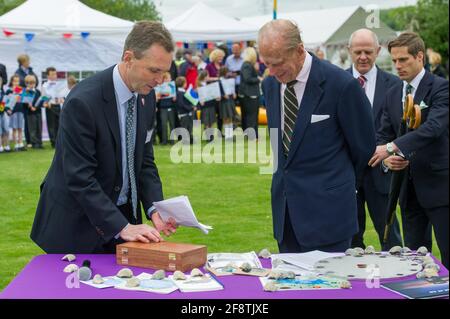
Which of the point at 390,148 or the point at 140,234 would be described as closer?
the point at 140,234

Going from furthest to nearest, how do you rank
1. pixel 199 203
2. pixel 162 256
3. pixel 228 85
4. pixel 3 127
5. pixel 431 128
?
pixel 228 85, pixel 3 127, pixel 199 203, pixel 431 128, pixel 162 256

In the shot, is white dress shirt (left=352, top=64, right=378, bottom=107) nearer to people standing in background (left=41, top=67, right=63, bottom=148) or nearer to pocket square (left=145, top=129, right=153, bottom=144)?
pocket square (left=145, top=129, right=153, bottom=144)

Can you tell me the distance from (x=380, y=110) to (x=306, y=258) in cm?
259

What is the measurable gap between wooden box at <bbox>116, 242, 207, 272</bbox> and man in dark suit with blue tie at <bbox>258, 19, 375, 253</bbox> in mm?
668

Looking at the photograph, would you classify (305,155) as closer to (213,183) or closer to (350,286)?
(350,286)

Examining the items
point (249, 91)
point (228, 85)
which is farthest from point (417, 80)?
point (228, 85)

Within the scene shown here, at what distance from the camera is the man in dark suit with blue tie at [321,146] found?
360 centimetres

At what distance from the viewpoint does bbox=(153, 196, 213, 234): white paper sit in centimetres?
336

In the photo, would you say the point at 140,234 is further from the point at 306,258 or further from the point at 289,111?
the point at 289,111

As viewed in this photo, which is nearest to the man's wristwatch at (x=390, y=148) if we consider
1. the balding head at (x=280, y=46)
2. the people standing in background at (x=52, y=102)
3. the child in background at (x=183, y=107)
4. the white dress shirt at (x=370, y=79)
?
the white dress shirt at (x=370, y=79)

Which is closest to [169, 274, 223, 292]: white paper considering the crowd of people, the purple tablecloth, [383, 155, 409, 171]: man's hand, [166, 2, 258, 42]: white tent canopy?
the purple tablecloth

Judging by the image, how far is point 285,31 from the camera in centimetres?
341

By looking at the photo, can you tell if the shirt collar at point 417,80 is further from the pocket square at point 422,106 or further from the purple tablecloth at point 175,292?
the purple tablecloth at point 175,292

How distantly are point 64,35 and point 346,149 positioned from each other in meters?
13.8
